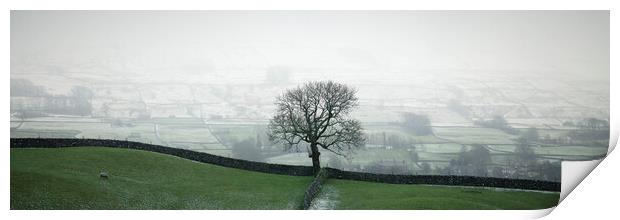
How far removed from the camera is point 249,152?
44.8 m

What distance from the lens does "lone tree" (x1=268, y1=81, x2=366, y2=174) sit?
4194cm

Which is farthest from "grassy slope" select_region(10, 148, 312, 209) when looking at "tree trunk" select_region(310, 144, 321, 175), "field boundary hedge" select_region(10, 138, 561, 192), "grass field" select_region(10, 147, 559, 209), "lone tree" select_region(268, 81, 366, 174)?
"lone tree" select_region(268, 81, 366, 174)

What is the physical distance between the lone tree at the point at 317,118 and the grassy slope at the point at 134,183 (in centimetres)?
280

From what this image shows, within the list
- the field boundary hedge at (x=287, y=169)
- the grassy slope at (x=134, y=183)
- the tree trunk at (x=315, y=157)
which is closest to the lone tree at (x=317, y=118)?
the tree trunk at (x=315, y=157)

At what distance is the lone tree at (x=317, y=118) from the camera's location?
4194cm

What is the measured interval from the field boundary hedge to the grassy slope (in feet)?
3.58

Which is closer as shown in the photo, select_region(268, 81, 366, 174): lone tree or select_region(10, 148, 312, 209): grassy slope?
select_region(10, 148, 312, 209): grassy slope

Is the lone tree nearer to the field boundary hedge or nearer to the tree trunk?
the tree trunk

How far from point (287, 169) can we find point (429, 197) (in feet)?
33.7

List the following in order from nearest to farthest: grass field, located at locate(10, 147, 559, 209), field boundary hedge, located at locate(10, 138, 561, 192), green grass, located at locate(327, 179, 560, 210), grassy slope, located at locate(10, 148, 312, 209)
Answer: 1. grassy slope, located at locate(10, 148, 312, 209)
2. grass field, located at locate(10, 147, 559, 209)
3. green grass, located at locate(327, 179, 560, 210)
4. field boundary hedge, located at locate(10, 138, 561, 192)

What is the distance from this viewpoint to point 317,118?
41.9m

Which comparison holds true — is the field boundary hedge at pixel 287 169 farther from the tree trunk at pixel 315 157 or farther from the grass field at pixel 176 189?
the grass field at pixel 176 189
